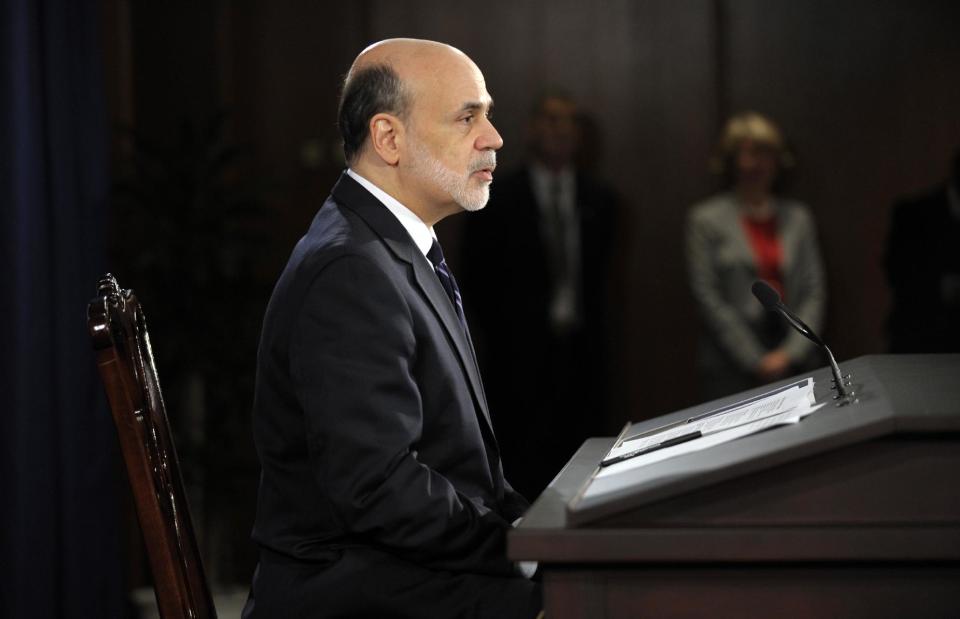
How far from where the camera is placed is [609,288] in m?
5.27

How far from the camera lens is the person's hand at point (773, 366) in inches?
174

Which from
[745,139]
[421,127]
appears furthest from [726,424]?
[745,139]

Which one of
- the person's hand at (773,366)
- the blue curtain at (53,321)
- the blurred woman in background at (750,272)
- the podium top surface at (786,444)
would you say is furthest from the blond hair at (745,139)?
the podium top surface at (786,444)

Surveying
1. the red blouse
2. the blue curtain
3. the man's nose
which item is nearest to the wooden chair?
the man's nose

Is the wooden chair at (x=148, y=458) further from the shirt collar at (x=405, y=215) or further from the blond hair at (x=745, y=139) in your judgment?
the blond hair at (x=745, y=139)

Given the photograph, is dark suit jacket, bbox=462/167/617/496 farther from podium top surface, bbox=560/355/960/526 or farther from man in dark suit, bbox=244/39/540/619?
podium top surface, bbox=560/355/960/526

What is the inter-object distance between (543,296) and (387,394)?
11.0 feet

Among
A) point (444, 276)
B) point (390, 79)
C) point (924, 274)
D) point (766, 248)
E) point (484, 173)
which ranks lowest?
point (924, 274)

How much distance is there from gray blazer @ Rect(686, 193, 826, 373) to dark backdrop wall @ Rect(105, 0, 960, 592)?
560 mm

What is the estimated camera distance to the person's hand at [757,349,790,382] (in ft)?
14.5

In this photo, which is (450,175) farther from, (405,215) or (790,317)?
(790,317)

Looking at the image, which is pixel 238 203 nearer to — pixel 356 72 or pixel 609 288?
pixel 609 288

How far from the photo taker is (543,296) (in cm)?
479

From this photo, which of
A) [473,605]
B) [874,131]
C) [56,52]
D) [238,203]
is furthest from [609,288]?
[473,605]
